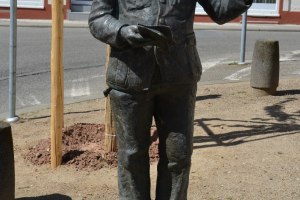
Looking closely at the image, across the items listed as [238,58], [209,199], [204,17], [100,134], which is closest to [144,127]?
[209,199]

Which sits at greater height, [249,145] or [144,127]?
[144,127]

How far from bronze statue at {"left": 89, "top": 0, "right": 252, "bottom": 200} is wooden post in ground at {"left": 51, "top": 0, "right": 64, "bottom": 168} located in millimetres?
2359

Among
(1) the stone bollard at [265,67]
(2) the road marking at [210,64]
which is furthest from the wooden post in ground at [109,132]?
(2) the road marking at [210,64]

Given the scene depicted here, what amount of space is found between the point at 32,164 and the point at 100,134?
101 cm

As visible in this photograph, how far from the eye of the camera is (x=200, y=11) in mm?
23891

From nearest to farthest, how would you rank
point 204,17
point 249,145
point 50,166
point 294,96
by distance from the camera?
point 50,166 → point 249,145 → point 294,96 → point 204,17

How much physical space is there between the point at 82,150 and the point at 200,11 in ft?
58.9

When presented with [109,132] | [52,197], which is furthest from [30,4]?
[52,197]

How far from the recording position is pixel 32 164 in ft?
21.1

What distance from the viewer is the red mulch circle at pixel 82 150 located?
6355mm

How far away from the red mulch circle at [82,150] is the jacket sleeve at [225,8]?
305cm

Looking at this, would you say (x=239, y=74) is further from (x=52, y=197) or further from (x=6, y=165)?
(x=6, y=165)

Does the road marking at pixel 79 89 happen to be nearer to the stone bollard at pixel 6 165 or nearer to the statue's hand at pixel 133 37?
the stone bollard at pixel 6 165

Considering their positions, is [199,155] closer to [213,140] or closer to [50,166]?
[213,140]
